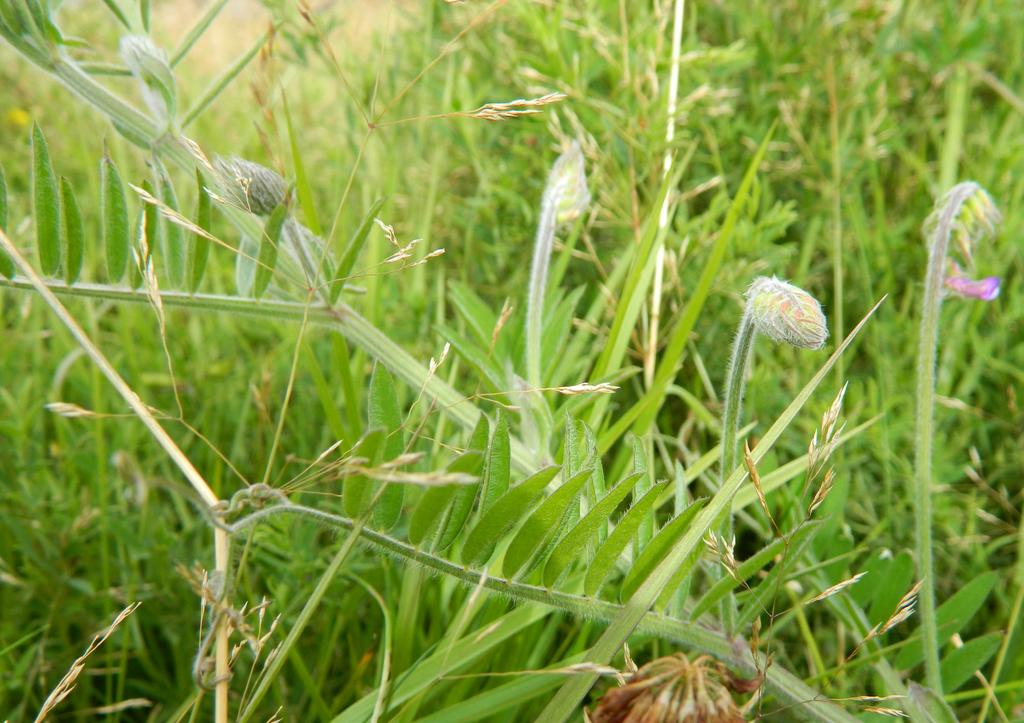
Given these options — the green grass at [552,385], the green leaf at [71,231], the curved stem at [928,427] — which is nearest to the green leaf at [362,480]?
the green grass at [552,385]

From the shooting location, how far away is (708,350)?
1.98 metres

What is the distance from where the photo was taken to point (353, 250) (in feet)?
4.13

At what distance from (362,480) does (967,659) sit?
896mm

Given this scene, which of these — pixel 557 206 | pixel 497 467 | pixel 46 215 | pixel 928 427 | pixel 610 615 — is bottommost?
pixel 610 615

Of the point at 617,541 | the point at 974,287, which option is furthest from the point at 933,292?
the point at 617,541

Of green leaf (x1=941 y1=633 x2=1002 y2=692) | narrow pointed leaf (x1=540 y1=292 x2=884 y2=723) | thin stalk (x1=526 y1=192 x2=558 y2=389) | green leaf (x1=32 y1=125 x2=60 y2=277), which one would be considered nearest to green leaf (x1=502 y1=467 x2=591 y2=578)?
narrow pointed leaf (x1=540 y1=292 x2=884 y2=723)

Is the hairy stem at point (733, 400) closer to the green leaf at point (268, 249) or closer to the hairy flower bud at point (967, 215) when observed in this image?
the hairy flower bud at point (967, 215)

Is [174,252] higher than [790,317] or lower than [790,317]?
higher

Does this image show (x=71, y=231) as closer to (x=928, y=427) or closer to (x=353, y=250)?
(x=353, y=250)

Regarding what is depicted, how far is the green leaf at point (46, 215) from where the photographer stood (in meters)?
1.26

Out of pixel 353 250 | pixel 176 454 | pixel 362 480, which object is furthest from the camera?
pixel 353 250

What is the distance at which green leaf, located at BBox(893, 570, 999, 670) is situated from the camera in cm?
135

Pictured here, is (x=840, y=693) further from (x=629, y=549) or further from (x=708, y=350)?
(x=708, y=350)

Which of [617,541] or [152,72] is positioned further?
[152,72]
